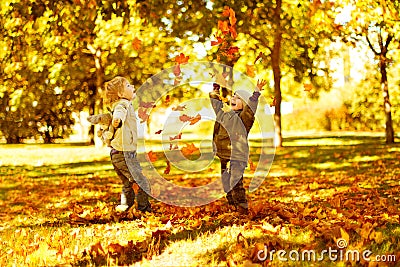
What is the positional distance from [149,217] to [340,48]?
24646 millimetres

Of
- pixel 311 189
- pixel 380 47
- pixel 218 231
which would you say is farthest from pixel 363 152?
pixel 218 231

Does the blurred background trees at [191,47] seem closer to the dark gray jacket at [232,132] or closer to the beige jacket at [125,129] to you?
the dark gray jacket at [232,132]

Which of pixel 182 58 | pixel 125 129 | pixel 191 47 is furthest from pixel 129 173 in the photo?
pixel 191 47

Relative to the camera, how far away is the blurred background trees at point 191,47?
11.3 m

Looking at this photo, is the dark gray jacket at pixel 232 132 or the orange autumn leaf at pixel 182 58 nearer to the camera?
the dark gray jacket at pixel 232 132

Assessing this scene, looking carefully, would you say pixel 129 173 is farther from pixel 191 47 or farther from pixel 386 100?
pixel 386 100

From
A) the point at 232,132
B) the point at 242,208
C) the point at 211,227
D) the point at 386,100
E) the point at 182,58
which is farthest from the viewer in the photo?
the point at 386,100

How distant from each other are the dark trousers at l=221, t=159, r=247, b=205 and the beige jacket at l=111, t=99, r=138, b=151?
120 centimetres

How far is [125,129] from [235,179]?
150 centimetres

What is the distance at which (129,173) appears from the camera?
251 inches

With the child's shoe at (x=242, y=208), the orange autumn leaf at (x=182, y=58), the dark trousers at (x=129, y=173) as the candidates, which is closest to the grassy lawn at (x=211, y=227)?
the child's shoe at (x=242, y=208)

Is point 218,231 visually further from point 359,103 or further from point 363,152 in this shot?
point 359,103

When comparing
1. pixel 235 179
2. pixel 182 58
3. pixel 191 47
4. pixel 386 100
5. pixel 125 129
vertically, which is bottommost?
pixel 235 179

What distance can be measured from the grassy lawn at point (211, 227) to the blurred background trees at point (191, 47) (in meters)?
1.70
